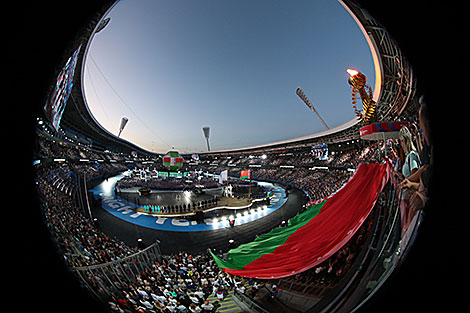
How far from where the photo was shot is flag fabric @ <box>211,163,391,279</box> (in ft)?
6.36

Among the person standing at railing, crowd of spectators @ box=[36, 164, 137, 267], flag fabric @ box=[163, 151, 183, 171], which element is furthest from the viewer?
flag fabric @ box=[163, 151, 183, 171]

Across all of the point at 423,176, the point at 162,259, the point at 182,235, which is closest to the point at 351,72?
the point at 423,176

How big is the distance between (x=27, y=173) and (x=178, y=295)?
3.28 m

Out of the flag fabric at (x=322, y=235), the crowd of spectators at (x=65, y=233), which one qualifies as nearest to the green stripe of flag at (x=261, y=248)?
the flag fabric at (x=322, y=235)

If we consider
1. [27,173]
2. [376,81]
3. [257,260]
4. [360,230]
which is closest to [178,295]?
[257,260]

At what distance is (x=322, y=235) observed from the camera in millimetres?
2250

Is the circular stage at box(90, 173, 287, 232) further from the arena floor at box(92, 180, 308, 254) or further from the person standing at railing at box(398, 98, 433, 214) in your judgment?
the person standing at railing at box(398, 98, 433, 214)

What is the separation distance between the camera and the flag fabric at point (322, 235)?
1.94 m

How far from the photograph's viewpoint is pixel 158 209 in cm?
952

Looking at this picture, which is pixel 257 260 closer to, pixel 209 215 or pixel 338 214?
pixel 338 214

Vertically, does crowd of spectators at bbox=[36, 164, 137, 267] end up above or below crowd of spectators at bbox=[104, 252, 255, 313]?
above

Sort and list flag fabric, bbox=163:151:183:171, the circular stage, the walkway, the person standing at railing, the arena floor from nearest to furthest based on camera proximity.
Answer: the person standing at railing → the walkway → the arena floor → the circular stage → flag fabric, bbox=163:151:183:171

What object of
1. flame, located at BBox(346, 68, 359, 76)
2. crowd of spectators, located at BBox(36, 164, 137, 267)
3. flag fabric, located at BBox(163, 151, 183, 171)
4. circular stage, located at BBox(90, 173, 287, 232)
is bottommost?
circular stage, located at BBox(90, 173, 287, 232)

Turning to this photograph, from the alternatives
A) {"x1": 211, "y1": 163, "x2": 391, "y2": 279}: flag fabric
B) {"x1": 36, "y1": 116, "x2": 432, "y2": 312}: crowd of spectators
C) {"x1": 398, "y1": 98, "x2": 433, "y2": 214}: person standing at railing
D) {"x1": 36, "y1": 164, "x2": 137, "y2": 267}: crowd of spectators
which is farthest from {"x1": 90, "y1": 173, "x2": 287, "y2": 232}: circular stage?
{"x1": 398, "y1": 98, "x2": 433, "y2": 214}: person standing at railing
